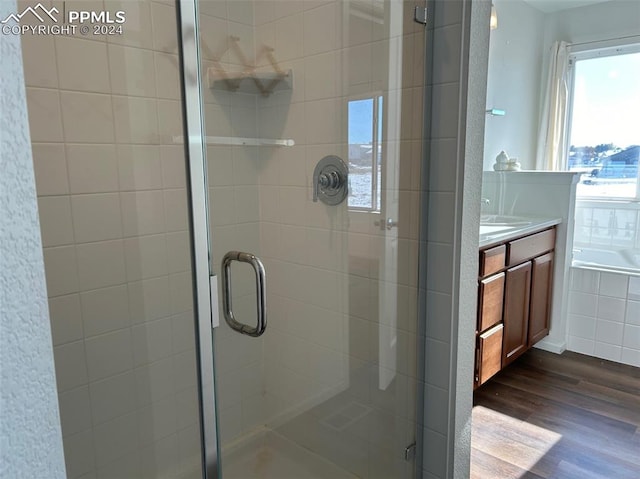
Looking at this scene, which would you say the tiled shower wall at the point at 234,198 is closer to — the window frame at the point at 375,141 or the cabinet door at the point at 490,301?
the window frame at the point at 375,141

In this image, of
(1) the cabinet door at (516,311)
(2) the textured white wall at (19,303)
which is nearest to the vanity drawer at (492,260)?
(1) the cabinet door at (516,311)

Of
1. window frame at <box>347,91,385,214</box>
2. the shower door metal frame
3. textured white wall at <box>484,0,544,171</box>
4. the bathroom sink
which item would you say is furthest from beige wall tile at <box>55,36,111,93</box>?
textured white wall at <box>484,0,544,171</box>

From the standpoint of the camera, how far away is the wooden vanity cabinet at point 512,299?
237 cm

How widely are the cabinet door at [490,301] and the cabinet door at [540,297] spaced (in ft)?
1.62

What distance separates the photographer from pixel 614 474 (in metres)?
1.96

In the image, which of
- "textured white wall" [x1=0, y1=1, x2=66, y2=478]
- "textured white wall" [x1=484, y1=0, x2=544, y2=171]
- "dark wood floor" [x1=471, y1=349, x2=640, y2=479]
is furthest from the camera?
"textured white wall" [x1=484, y1=0, x2=544, y2=171]

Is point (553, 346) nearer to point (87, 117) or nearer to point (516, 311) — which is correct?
point (516, 311)

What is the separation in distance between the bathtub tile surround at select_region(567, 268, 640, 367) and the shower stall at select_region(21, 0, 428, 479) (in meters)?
2.02

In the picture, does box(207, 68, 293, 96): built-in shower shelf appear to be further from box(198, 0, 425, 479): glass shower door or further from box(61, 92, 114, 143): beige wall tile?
box(61, 92, 114, 143): beige wall tile

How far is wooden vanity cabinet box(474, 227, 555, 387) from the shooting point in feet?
7.77

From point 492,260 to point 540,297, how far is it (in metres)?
0.87

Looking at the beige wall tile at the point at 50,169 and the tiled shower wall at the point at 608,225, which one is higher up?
the beige wall tile at the point at 50,169

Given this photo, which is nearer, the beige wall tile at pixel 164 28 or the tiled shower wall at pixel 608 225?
the beige wall tile at pixel 164 28

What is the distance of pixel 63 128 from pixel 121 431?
1.04 metres
